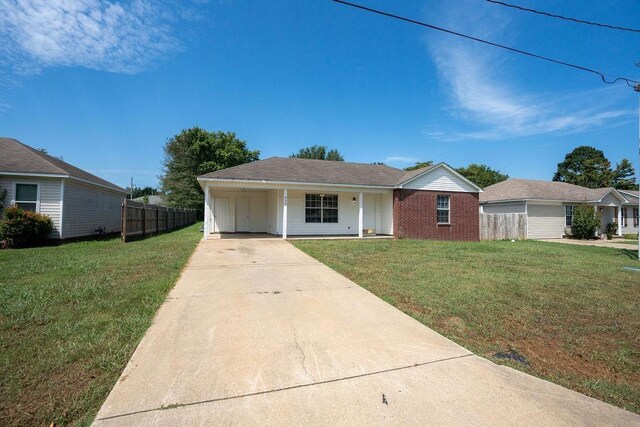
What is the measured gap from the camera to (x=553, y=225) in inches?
846

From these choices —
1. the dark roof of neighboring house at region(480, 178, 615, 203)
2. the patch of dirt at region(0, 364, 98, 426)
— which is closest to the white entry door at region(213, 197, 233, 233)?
the patch of dirt at region(0, 364, 98, 426)

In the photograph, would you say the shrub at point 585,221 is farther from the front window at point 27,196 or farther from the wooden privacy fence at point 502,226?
the front window at point 27,196

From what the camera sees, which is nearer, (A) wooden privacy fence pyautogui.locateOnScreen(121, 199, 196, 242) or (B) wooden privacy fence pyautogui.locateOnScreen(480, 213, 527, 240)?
(A) wooden privacy fence pyautogui.locateOnScreen(121, 199, 196, 242)

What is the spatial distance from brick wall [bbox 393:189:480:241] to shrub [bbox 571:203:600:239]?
9.11 metres

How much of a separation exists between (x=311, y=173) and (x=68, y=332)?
1346 cm

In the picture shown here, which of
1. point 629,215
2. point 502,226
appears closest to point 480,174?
point 629,215

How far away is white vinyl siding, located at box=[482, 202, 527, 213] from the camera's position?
68.7 feet

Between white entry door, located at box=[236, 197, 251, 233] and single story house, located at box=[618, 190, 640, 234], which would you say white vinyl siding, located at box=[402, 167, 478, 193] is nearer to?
white entry door, located at box=[236, 197, 251, 233]

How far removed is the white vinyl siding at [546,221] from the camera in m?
20.8

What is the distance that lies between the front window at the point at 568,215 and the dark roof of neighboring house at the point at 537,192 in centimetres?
71

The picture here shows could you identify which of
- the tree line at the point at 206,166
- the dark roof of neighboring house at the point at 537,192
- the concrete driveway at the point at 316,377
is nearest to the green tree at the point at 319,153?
the tree line at the point at 206,166

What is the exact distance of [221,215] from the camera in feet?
60.1

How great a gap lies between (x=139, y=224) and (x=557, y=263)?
1794 centimetres

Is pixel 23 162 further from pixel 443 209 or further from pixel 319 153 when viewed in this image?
pixel 319 153
